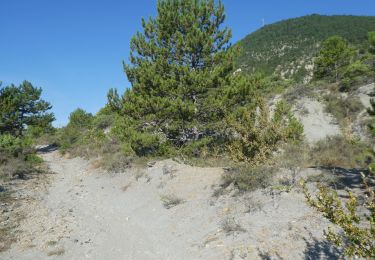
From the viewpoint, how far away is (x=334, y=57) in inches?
1403

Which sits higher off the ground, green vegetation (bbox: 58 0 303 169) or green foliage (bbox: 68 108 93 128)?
green foliage (bbox: 68 108 93 128)

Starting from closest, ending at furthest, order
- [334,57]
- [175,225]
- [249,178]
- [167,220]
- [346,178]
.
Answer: [175,225] → [346,178] → [167,220] → [249,178] → [334,57]

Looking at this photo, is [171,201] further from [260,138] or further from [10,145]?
[10,145]

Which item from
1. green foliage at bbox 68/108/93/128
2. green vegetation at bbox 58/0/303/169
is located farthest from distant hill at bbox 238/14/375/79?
green vegetation at bbox 58/0/303/169

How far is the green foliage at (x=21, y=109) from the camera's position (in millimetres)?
27452

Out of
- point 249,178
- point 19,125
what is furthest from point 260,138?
point 19,125

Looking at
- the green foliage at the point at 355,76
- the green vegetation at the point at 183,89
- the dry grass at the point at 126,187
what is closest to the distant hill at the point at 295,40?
the green foliage at the point at 355,76

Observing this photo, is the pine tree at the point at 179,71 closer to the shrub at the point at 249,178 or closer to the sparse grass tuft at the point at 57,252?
the shrub at the point at 249,178

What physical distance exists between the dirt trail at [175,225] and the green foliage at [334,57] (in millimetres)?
28426

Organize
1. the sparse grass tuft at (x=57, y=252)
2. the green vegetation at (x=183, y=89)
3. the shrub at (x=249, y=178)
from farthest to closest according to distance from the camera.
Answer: the green vegetation at (x=183, y=89)
the shrub at (x=249, y=178)
the sparse grass tuft at (x=57, y=252)

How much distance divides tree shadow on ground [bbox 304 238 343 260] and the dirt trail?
0.6 inches

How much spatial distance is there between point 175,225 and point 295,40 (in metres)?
96.0

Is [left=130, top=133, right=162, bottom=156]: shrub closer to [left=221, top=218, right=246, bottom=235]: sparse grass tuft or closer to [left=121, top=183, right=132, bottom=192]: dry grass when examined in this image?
[left=121, top=183, right=132, bottom=192]: dry grass

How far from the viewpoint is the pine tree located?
1539 centimetres
